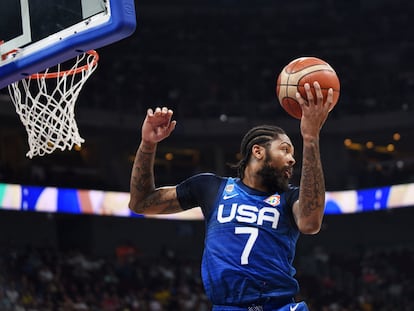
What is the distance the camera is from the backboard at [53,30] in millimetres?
4492

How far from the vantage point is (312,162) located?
11.8 ft

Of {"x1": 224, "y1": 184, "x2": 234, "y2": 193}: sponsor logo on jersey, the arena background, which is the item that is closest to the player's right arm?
{"x1": 224, "y1": 184, "x2": 234, "y2": 193}: sponsor logo on jersey

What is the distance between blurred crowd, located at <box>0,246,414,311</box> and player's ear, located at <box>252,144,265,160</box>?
1008 centimetres

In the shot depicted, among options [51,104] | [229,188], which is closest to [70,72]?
[51,104]

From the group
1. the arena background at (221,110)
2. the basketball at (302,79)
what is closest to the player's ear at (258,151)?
the basketball at (302,79)

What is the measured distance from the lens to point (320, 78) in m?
3.96

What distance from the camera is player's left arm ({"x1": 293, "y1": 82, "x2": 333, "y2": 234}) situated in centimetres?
356

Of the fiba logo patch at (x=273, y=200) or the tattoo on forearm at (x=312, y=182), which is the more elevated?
the tattoo on forearm at (x=312, y=182)

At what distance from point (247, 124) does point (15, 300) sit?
9.20 metres

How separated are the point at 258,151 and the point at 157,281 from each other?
553 inches

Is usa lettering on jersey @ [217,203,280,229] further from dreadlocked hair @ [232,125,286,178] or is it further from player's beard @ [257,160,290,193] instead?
dreadlocked hair @ [232,125,286,178]

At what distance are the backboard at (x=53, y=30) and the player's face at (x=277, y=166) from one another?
1162 millimetres

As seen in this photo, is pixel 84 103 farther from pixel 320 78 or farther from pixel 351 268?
pixel 320 78

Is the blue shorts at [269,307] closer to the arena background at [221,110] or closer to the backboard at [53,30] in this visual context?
the backboard at [53,30]
